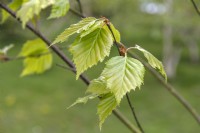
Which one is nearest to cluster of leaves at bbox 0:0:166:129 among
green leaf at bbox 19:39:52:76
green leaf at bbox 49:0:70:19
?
green leaf at bbox 49:0:70:19

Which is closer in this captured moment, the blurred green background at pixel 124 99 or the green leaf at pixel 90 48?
the green leaf at pixel 90 48

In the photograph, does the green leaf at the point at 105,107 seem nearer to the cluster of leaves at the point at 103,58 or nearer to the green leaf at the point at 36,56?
the cluster of leaves at the point at 103,58

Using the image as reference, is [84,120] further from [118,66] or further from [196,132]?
[118,66]

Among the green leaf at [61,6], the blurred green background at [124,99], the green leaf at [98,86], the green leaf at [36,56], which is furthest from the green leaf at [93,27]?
the blurred green background at [124,99]

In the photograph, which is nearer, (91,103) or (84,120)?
(84,120)

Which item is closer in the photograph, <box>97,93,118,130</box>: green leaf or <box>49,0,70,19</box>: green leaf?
<box>97,93,118,130</box>: green leaf

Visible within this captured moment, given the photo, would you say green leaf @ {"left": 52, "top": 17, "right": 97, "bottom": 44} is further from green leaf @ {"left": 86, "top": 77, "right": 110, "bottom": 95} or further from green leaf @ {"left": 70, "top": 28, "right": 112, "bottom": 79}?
green leaf @ {"left": 86, "top": 77, "right": 110, "bottom": 95}

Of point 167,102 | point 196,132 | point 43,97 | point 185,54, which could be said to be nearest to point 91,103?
point 43,97
